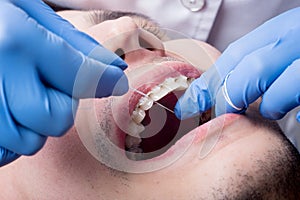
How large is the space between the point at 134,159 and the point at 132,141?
71mm

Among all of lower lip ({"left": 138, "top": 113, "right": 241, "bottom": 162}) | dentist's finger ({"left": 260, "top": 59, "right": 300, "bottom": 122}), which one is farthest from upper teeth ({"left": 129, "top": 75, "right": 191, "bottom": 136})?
dentist's finger ({"left": 260, "top": 59, "right": 300, "bottom": 122})

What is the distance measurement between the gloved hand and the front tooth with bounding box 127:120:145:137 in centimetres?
12

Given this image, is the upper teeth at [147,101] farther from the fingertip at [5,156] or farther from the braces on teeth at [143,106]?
the fingertip at [5,156]

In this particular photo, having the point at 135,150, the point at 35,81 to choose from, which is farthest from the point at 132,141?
the point at 35,81

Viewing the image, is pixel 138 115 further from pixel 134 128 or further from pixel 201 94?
pixel 201 94

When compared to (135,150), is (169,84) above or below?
above

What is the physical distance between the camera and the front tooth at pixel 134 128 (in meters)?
1.25

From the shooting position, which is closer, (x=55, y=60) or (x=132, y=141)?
(x=55, y=60)

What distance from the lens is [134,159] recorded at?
49.3 inches

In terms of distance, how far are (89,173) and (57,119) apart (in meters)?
0.18

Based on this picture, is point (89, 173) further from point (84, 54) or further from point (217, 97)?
point (217, 97)

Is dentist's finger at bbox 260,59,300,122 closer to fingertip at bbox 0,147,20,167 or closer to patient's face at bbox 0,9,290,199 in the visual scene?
patient's face at bbox 0,9,290,199

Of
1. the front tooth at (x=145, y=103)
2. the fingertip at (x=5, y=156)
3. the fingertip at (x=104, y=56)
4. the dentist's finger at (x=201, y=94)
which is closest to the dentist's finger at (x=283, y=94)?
the dentist's finger at (x=201, y=94)

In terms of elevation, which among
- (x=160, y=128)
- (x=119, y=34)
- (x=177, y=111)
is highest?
(x=119, y=34)
